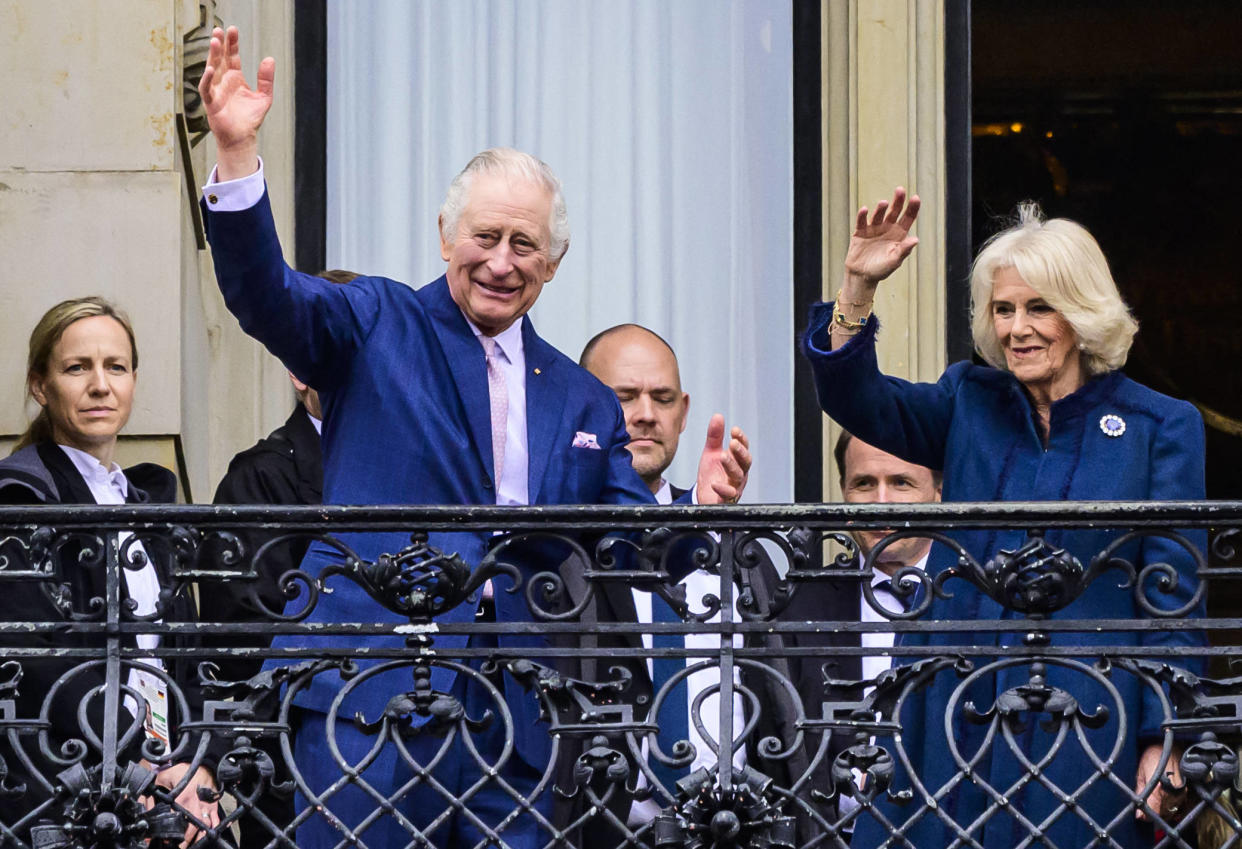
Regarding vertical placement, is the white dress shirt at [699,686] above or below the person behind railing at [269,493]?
below

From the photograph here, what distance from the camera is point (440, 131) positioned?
8.41 metres

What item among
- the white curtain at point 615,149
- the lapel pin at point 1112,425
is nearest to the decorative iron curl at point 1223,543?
the lapel pin at point 1112,425

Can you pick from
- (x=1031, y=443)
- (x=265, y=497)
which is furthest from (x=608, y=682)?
(x=265, y=497)

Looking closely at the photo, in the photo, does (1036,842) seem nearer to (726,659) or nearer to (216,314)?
(726,659)

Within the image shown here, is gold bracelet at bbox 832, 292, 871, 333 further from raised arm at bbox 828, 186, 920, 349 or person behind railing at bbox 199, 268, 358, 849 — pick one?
person behind railing at bbox 199, 268, 358, 849

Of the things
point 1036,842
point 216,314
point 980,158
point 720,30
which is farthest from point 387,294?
point 980,158

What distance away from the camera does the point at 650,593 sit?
20.4 feet

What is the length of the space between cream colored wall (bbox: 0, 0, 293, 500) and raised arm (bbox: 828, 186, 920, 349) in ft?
7.85

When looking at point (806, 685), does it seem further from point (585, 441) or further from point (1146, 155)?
point (1146, 155)

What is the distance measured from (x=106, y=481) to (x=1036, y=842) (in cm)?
250

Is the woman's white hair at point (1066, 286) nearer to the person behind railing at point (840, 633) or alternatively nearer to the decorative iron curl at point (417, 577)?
the person behind railing at point (840, 633)

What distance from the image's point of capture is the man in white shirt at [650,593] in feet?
18.6

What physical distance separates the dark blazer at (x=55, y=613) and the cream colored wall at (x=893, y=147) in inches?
115

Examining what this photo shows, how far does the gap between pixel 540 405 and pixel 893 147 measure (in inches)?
118
